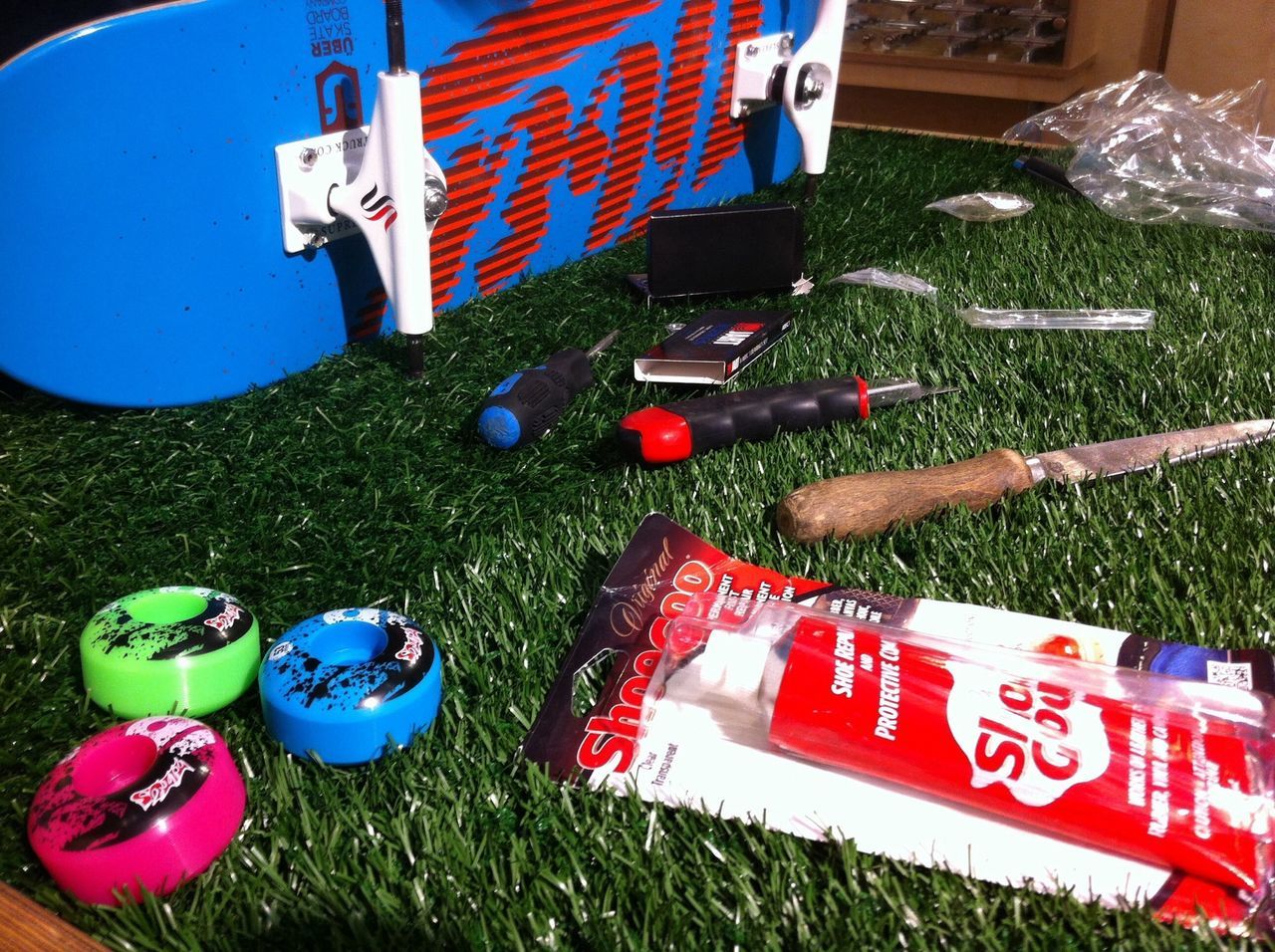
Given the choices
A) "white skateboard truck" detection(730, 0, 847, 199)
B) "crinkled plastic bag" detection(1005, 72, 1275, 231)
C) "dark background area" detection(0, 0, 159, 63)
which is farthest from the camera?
"crinkled plastic bag" detection(1005, 72, 1275, 231)

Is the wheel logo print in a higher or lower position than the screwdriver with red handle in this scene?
higher

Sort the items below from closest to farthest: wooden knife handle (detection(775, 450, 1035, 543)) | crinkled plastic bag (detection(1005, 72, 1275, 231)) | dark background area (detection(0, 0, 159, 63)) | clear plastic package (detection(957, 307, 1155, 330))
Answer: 1. wooden knife handle (detection(775, 450, 1035, 543))
2. dark background area (detection(0, 0, 159, 63))
3. clear plastic package (detection(957, 307, 1155, 330))
4. crinkled plastic bag (detection(1005, 72, 1275, 231))

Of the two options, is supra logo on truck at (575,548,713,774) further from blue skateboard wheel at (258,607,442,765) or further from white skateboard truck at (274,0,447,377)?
white skateboard truck at (274,0,447,377)

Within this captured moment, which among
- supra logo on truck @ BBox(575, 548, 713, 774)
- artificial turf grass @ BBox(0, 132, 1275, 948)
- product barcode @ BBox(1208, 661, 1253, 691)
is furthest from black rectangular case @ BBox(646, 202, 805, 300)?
product barcode @ BBox(1208, 661, 1253, 691)

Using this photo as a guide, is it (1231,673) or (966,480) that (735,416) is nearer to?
(966,480)

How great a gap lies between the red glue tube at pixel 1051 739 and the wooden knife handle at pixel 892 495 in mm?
249

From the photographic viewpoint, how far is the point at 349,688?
0.80m

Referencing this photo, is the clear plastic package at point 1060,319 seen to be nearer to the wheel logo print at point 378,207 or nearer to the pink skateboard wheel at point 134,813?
the wheel logo print at point 378,207

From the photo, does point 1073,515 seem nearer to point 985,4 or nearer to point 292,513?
point 292,513

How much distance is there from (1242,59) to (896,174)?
150 centimetres

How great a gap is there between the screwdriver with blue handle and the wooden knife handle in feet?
1.15

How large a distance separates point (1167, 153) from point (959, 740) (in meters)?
2.17

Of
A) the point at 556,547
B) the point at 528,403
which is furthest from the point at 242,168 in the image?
the point at 556,547

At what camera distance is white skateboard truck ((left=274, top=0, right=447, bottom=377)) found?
1.30m
